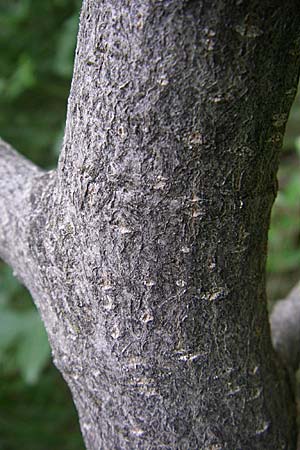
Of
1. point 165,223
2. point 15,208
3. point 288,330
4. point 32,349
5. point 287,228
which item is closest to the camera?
point 165,223

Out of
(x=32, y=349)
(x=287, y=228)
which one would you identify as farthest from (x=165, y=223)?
(x=287, y=228)

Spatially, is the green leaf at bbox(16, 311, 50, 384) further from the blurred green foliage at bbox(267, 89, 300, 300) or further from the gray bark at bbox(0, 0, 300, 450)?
the gray bark at bbox(0, 0, 300, 450)

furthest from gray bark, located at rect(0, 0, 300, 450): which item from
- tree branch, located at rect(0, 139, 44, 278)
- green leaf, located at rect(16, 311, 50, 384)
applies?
green leaf, located at rect(16, 311, 50, 384)

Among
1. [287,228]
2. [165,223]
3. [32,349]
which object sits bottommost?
[165,223]

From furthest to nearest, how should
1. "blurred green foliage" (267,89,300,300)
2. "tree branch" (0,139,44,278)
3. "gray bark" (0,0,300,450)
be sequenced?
"blurred green foliage" (267,89,300,300)
"tree branch" (0,139,44,278)
"gray bark" (0,0,300,450)

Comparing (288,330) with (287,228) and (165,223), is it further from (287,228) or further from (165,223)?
(287,228)

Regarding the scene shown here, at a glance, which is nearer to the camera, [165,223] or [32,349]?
[165,223]

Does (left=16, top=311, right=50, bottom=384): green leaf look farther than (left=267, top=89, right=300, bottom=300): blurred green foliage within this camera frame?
No

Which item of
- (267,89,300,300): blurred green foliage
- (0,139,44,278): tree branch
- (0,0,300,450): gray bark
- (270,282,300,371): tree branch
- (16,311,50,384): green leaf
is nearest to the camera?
(0,0,300,450): gray bark
